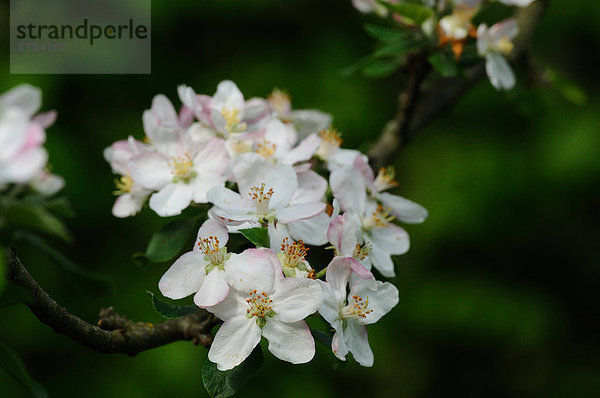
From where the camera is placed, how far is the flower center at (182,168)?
1.09 metres

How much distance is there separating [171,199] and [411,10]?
609 millimetres

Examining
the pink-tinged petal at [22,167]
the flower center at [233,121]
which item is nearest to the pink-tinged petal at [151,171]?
the flower center at [233,121]

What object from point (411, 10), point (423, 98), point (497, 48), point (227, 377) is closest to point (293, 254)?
point (227, 377)

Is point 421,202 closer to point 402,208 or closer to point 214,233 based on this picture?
point 402,208

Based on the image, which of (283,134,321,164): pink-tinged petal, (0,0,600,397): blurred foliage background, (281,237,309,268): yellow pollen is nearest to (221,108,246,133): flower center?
(283,134,321,164): pink-tinged petal

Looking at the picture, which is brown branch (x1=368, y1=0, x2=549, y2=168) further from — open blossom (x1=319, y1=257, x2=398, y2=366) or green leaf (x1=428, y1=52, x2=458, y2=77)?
open blossom (x1=319, y1=257, x2=398, y2=366)

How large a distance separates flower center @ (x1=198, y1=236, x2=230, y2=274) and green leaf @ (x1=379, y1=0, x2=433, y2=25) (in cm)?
68

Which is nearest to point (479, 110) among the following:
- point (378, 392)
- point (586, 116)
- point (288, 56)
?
point (586, 116)

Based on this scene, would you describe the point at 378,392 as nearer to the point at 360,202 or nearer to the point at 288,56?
the point at 288,56

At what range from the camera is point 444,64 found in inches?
55.9

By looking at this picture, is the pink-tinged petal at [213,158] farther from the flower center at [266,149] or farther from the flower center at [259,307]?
the flower center at [259,307]

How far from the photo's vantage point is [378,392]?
→ 3156 millimetres

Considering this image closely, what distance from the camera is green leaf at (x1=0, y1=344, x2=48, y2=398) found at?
833mm

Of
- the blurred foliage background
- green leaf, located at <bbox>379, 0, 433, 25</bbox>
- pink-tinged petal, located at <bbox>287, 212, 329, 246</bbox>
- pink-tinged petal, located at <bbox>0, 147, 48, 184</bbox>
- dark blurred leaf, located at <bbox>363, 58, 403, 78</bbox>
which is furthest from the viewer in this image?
the blurred foliage background
